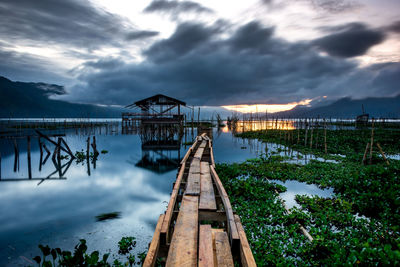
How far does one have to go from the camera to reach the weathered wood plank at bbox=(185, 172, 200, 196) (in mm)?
5503

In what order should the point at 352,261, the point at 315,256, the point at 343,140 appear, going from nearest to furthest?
the point at 352,261
the point at 315,256
the point at 343,140

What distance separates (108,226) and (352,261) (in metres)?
7.69

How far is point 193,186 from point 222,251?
10.5ft

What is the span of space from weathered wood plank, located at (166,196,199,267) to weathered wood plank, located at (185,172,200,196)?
925 millimetres

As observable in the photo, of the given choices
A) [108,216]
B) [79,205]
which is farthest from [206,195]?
[79,205]

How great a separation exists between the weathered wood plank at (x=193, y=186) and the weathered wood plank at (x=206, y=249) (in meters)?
2.05

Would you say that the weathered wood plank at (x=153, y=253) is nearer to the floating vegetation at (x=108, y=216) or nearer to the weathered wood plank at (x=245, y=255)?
the weathered wood plank at (x=245, y=255)

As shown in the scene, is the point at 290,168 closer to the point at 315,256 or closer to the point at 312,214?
the point at 312,214

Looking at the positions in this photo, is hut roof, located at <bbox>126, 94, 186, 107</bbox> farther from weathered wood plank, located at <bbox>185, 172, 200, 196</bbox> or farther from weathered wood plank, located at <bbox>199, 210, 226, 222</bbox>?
weathered wood plank, located at <bbox>199, 210, 226, 222</bbox>

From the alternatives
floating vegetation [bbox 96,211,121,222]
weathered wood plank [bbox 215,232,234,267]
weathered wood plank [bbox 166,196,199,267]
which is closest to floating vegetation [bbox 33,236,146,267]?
weathered wood plank [bbox 166,196,199,267]

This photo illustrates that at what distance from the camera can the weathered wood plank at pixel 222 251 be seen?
2715 millimetres

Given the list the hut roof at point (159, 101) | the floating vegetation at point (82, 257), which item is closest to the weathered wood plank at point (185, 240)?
the floating vegetation at point (82, 257)

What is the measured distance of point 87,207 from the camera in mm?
9195

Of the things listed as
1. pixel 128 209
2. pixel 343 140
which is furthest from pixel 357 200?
pixel 343 140
